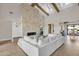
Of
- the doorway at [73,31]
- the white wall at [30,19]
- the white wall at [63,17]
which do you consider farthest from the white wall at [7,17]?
the doorway at [73,31]

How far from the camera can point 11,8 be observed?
2.81 meters

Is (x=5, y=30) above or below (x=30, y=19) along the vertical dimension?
below

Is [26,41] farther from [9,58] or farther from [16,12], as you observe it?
[16,12]

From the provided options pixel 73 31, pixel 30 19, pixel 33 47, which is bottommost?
pixel 33 47

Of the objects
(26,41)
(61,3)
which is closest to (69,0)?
(61,3)

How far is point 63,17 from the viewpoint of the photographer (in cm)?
303

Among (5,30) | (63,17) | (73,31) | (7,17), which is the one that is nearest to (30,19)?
(7,17)

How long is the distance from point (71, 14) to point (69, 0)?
502 mm

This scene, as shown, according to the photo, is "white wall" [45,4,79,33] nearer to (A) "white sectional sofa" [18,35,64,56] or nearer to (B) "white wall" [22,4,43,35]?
(B) "white wall" [22,4,43,35]

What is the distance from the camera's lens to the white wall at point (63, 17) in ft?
9.56

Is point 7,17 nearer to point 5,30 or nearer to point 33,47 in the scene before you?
point 5,30

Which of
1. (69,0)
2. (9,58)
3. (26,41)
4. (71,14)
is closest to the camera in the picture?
(69,0)

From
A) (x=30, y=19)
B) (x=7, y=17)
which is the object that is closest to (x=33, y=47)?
(x=30, y=19)

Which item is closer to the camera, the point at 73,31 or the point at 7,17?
the point at 7,17
